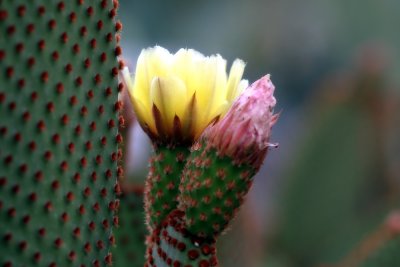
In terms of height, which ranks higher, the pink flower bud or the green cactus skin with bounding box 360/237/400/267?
the pink flower bud

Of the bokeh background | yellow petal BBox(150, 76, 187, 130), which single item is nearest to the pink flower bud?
yellow petal BBox(150, 76, 187, 130)

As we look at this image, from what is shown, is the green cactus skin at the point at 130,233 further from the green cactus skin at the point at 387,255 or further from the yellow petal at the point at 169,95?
the yellow petal at the point at 169,95

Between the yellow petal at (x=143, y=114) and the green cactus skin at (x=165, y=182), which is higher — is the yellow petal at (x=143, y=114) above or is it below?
above

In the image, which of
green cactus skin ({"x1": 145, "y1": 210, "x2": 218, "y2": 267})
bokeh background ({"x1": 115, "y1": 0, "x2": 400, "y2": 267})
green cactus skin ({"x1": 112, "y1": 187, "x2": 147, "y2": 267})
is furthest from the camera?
bokeh background ({"x1": 115, "y1": 0, "x2": 400, "y2": 267})

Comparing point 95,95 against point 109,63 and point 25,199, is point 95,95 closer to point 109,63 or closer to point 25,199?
point 109,63

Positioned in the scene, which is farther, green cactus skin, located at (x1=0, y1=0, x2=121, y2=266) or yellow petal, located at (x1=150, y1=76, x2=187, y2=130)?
yellow petal, located at (x1=150, y1=76, x2=187, y2=130)

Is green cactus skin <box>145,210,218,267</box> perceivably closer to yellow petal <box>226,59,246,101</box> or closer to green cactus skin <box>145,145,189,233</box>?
green cactus skin <box>145,145,189,233</box>

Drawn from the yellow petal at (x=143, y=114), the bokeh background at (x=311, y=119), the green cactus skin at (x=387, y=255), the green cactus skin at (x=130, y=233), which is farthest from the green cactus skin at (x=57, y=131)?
the green cactus skin at (x=387, y=255)
